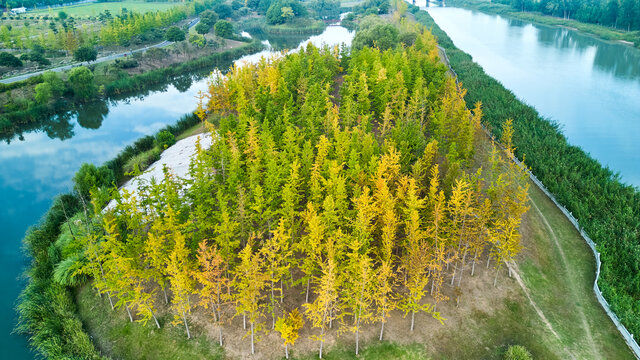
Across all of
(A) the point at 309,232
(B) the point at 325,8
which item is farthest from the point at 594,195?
(B) the point at 325,8

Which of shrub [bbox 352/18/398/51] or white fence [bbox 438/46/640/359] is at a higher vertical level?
shrub [bbox 352/18/398/51]

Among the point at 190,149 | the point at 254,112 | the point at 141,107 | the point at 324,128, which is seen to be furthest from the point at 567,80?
the point at 141,107

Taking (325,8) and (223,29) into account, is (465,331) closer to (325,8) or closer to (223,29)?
(223,29)

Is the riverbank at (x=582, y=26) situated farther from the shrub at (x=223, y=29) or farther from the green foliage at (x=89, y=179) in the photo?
the green foliage at (x=89, y=179)

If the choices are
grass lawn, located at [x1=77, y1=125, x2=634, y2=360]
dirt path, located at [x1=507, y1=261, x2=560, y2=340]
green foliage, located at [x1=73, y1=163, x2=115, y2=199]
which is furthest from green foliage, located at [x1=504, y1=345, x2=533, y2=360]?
green foliage, located at [x1=73, y1=163, x2=115, y2=199]

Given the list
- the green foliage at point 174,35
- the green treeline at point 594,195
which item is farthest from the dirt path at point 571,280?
the green foliage at point 174,35

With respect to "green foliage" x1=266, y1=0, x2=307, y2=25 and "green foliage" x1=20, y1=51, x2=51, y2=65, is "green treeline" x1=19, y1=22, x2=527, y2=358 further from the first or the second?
"green foliage" x1=266, y1=0, x2=307, y2=25
